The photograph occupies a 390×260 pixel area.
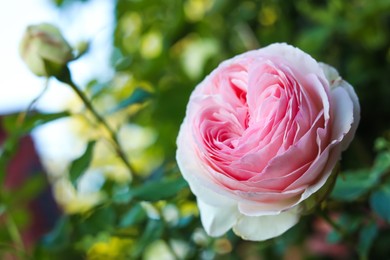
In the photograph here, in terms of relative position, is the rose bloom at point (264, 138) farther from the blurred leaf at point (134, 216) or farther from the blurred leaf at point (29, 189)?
the blurred leaf at point (29, 189)

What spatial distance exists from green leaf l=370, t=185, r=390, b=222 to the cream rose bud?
0.29 metres

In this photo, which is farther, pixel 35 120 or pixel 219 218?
pixel 35 120

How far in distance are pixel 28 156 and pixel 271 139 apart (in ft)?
3.35

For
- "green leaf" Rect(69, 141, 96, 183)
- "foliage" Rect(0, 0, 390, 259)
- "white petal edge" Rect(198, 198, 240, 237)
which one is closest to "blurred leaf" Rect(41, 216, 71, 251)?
"foliage" Rect(0, 0, 390, 259)

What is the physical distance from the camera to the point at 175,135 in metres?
0.82

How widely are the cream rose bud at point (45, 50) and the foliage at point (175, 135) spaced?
0.18ft

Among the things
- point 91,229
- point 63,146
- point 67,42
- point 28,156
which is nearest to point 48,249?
point 91,229

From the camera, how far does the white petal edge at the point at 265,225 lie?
0.39m

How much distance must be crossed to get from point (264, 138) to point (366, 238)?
0.21m

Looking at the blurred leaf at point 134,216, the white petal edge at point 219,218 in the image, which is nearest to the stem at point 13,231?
the blurred leaf at point 134,216

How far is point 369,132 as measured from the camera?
949 mm

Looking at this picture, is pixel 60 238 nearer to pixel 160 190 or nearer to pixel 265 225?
pixel 160 190

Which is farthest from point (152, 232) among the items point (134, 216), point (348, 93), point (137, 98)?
point (348, 93)

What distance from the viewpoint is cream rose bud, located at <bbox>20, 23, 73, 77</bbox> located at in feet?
1.69
